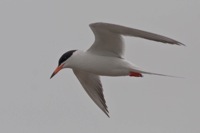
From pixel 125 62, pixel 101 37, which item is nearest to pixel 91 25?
pixel 101 37

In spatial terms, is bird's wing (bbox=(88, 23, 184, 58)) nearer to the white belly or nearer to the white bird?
the white bird

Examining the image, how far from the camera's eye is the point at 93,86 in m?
13.6

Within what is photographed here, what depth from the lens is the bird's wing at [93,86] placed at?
13.5 meters

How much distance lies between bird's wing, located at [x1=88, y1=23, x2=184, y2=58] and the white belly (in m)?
0.17

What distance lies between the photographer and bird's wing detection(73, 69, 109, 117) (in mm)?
13530

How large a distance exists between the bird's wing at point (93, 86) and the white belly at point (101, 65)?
1.22m

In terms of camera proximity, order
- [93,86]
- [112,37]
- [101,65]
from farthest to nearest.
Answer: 1. [93,86]
2. [101,65]
3. [112,37]

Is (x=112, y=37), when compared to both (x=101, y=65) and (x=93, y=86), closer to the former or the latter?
(x=101, y=65)

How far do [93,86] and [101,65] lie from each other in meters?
1.52

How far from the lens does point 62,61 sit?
41.0 feet

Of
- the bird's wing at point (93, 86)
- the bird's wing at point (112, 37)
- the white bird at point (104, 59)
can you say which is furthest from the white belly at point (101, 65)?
the bird's wing at point (93, 86)

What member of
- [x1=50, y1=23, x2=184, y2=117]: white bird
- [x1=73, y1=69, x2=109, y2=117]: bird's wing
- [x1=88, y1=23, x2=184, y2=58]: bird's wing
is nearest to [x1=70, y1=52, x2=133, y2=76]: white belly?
[x1=50, y1=23, x2=184, y2=117]: white bird

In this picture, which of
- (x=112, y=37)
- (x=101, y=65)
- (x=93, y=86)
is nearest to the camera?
(x=112, y=37)

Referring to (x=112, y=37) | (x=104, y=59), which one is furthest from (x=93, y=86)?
(x=112, y=37)
